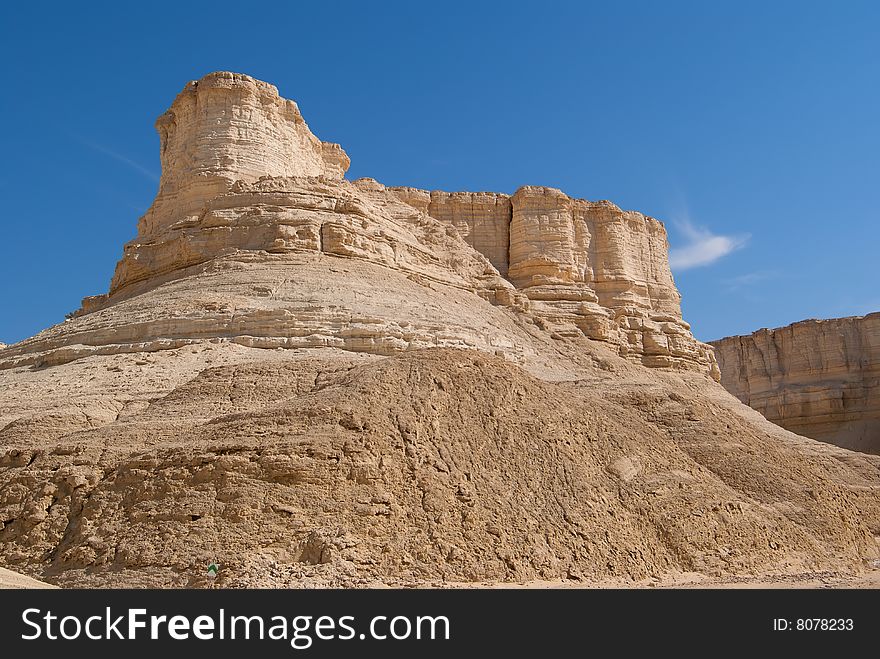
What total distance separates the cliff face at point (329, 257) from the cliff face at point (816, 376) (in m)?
18.5

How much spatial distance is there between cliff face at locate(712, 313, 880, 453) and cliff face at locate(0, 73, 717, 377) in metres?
18.5

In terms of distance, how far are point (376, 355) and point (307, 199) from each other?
8.98 metres

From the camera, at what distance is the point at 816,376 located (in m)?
63.0

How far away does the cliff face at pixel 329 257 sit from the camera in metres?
26.2

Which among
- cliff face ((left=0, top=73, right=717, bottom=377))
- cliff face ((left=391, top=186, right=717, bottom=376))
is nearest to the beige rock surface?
cliff face ((left=0, top=73, right=717, bottom=377))

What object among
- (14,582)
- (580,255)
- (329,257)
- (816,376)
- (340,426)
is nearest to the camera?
(14,582)

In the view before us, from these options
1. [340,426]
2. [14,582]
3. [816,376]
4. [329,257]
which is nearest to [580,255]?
[329,257]

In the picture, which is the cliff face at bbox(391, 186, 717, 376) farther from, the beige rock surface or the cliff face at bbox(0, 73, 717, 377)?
the beige rock surface

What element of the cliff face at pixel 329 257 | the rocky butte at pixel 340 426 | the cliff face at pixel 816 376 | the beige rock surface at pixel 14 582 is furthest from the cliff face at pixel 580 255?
the beige rock surface at pixel 14 582

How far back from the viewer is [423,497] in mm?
15891

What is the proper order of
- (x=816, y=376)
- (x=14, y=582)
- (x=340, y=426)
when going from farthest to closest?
(x=816, y=376) < (x=340, y=426) < (x=14, y=582)

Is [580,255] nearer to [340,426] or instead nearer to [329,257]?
[329,257]

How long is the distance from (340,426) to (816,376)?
53369mm
